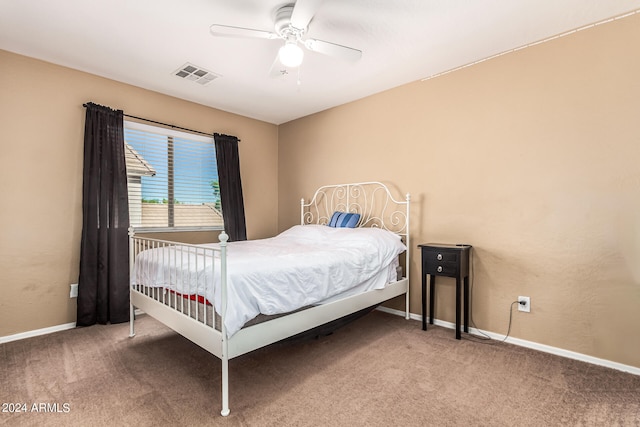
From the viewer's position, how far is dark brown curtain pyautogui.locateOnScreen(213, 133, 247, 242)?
3.97 meters

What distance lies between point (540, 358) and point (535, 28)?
2503 mm

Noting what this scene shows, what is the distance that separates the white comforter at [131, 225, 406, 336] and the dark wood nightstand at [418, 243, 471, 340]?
1.09 ft

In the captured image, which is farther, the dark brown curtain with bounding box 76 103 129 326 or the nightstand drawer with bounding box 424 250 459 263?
the dark brown curtain with bounding box 76 103 129 326

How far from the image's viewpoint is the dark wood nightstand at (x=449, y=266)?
268cm

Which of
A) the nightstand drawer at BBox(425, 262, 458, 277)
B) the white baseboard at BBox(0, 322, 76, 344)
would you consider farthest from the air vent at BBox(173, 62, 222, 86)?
the nightstand drawer at BBox(425, 262, 458, 277)

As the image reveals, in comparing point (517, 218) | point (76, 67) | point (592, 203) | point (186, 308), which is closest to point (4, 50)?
point (76, 67)

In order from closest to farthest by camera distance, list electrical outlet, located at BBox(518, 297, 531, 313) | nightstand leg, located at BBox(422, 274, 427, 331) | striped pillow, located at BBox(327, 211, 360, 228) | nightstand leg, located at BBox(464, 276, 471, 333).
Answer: electrical outlet, located at BBox(518, 297, 531, 313), nightstand leg, located at BBox(464, 276, 471, 333), nightstand leg, located at BBox(422, 274, 427, 331), striped pillow, located at BBox(327, 211, 360, 228)

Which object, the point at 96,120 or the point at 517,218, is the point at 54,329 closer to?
the point at 96,120

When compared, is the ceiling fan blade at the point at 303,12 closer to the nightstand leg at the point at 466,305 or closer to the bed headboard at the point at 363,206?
the bed headboard at the point at 363,206

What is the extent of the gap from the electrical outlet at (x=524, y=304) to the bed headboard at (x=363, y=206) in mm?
1101

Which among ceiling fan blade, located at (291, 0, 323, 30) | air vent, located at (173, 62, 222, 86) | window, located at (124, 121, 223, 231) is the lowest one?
window, located at (124, 121, 223, 231)

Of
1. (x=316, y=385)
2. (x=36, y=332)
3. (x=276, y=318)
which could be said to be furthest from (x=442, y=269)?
(x=36, y=332)

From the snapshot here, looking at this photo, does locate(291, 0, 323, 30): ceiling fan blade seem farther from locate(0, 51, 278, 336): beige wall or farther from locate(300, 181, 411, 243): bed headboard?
locate(0, 51, 278, 336): beige wall

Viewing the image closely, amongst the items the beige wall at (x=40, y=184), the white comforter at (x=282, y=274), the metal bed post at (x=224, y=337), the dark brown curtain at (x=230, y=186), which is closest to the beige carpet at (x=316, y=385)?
the metal bed post at (x=224, y=337)
